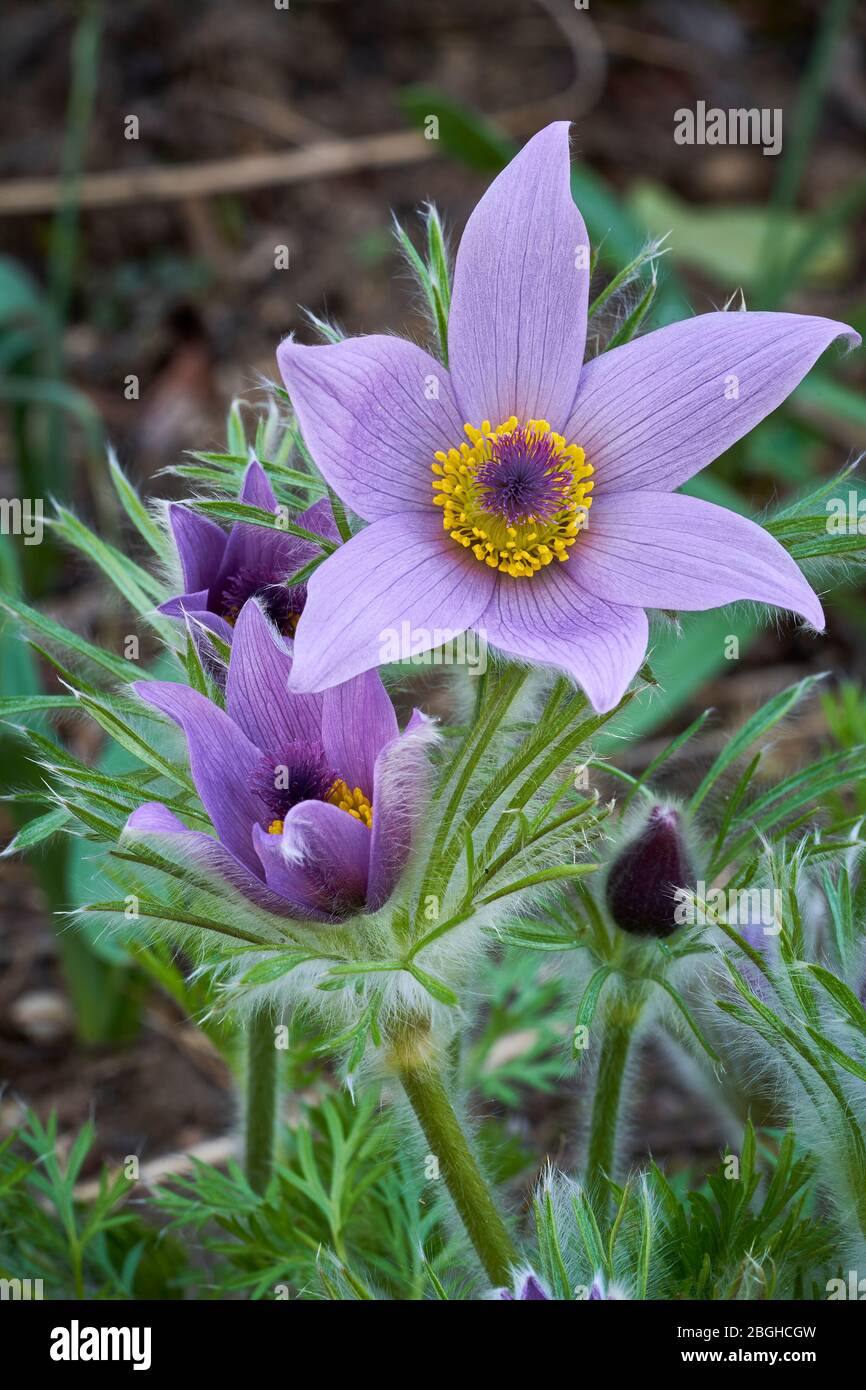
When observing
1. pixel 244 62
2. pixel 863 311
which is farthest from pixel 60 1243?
pixel 244 62

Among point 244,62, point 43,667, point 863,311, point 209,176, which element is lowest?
point 43,667

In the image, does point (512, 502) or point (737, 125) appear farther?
point (737, 125)

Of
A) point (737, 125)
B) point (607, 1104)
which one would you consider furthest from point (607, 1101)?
point (737, 125)

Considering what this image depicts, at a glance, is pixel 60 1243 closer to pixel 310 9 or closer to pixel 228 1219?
pixel 228 1219

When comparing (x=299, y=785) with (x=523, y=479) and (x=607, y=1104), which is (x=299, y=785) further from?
(x=607, y=1104)
